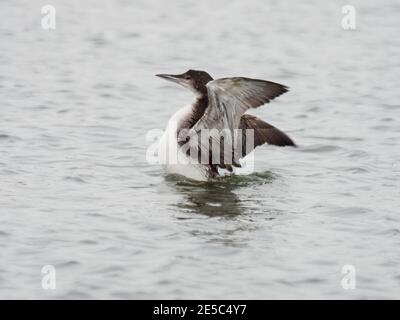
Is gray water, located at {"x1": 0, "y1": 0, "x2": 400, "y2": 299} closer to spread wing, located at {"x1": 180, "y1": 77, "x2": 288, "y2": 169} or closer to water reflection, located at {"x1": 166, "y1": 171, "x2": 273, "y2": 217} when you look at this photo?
water reflection, located at {"x1": 166, "y1": 171, "x2": 273, "y2": 217}

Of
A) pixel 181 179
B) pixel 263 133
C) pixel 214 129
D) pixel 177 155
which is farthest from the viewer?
pixel 263 133

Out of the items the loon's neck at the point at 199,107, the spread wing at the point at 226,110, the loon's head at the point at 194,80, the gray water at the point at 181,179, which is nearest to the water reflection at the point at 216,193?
the gray water at the point at 181,179

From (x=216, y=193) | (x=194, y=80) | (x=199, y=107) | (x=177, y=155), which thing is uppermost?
(x=194, y=80)

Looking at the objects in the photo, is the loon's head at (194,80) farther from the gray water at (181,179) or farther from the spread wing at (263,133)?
the gray water at (181,179)

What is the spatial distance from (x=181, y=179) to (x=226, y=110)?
46.7 inches

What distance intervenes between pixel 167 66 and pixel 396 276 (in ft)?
25.8

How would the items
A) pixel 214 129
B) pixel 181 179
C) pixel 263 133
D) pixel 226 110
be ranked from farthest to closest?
pixel 263 133 < pixel 181 179 < pixel 214 129 < pixel 226 110

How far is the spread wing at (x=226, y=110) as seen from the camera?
8109 millimetres

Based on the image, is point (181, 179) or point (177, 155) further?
point (181, 179)

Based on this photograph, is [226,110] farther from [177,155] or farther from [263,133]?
[263,133]

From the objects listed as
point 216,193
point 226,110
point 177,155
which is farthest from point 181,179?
point 226,110

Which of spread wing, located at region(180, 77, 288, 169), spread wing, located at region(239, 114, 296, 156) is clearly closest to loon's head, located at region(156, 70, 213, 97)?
spread wing, located at region(180, 77, 288, 169)

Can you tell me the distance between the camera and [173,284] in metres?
6.55

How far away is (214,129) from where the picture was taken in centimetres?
862
